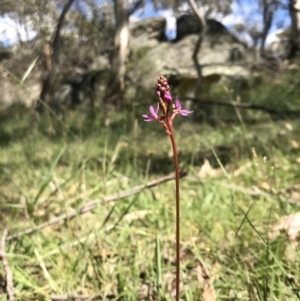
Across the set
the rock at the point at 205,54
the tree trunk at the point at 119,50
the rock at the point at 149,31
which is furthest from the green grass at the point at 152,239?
the rock at the point at 149,31

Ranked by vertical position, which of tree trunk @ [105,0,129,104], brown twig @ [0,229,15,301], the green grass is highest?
brown twig @ [0,229,15,301]

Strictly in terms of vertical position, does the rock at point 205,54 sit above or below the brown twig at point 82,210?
below

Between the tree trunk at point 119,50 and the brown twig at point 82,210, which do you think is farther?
the tree trunk at point 119,50

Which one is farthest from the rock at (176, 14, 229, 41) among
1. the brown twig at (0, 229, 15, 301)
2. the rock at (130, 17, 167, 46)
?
the brown twig at (0, 229, 15, 301)

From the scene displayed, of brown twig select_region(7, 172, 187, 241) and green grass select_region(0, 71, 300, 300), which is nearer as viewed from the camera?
green grass select_region(0, 71, 300, 300)

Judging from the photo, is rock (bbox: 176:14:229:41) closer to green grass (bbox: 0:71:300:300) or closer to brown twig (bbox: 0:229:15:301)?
green grass (bbox: 0:71:300:300)

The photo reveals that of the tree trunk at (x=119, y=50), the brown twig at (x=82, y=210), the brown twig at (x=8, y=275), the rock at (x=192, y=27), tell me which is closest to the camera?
the brown twig at (x=8, y=275)

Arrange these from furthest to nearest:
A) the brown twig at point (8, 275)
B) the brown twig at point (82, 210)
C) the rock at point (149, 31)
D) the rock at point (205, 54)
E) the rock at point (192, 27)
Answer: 1. the rock at point (149, 31)
2. the rock at point (192, 27)
3. the rock at point (205, 54)
4. the brown twig at point (82, 210)
5. the brown twig at point (8, 275)

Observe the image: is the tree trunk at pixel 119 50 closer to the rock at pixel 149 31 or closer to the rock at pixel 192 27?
the rock at pixel 149 31
